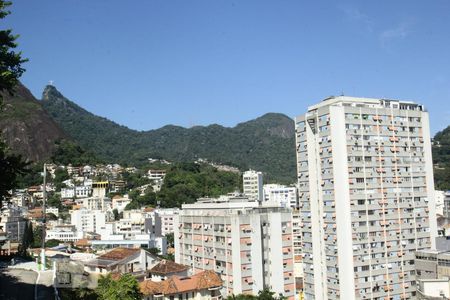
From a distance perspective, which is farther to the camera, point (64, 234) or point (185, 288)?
point (64, 234)

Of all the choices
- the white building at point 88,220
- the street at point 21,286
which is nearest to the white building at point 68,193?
the white building at point 88,220

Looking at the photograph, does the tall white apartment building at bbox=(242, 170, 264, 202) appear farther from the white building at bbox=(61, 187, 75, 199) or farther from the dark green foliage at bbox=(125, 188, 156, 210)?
the white building at bbox=(61, 187, 75, 199)

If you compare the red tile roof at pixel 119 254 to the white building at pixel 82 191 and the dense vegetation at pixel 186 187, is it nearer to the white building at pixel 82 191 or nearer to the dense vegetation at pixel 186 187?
the dense vegetation at pixel 186 187

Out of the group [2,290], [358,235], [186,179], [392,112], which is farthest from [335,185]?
[186,179]

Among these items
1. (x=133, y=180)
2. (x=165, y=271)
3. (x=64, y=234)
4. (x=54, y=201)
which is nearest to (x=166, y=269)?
(x=165, y=271)

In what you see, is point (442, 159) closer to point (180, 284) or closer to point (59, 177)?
point (59, 177)

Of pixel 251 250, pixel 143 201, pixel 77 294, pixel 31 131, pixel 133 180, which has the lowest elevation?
pixel 251 250

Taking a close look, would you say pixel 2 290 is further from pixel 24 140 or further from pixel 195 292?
pixel 24 140
